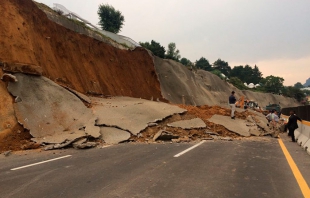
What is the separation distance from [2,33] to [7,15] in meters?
1.49

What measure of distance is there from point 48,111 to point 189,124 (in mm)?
6913

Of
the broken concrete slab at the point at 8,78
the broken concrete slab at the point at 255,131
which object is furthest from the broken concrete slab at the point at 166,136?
the broken concrete slab at the point at 8,78

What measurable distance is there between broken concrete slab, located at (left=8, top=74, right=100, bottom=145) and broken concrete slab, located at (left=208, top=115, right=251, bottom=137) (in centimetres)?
689

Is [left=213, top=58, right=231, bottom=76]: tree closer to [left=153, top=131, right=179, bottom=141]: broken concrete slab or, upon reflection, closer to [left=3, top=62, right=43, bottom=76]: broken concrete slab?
[left=3, top=62, right=43, bottom=76]: broken concrete slab

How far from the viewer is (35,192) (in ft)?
15.9

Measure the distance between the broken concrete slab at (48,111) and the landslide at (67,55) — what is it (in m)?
2.36

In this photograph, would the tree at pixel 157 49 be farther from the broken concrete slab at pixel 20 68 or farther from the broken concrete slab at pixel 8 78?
the broken concrete slab at pixel 8 78

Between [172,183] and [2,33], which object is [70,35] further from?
[172,183]

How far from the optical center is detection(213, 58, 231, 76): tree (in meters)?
123

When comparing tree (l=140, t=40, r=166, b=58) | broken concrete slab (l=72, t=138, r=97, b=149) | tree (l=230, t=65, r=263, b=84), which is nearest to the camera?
broken concrete slab (l=72, t=138, r=97, b=149)

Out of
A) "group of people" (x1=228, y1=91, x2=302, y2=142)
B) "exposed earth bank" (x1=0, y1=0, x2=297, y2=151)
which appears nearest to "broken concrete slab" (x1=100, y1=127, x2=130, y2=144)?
"exposed earth bank" (x1=0, y1=0, x2=297, y2=151)

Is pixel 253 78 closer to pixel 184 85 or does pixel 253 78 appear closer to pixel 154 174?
pixel 184 85

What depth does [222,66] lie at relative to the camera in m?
124

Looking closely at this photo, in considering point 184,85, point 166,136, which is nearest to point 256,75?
point 184,85
